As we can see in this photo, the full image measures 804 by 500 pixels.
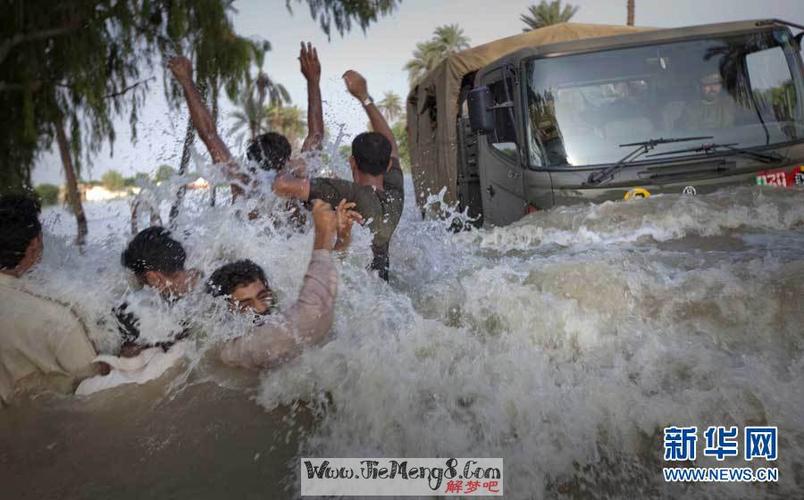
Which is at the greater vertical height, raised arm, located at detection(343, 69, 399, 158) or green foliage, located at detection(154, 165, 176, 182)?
raised arm, located at detection(343, 69, 399, 158)

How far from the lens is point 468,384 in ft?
8.91

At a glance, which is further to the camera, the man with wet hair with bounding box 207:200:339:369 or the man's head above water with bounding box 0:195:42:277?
the man's head above water with bounding box 0:195:42:277

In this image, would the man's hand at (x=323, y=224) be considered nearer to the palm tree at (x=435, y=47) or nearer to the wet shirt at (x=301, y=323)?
the wet shirt at (x=301, y=323)

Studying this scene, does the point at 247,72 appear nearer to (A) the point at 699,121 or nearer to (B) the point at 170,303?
(A) the point at 699,121

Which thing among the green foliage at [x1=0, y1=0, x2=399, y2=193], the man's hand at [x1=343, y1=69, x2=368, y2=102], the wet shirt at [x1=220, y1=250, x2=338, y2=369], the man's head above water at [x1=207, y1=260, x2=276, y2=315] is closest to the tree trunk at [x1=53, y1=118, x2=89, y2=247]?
the green foliage at [x1=0, y1=0, x2=399, y2=193]

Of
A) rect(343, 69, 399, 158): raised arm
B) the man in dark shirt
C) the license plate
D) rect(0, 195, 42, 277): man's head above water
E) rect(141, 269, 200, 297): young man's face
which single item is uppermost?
rect(343, 69, 399, 158): raised arm

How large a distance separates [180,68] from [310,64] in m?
0.87

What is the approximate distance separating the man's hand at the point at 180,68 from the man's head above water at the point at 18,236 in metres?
1.02

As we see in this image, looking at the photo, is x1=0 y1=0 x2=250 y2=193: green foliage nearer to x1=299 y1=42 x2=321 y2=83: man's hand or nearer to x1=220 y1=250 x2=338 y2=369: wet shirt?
x1=299 y1=42 x2=321 y2=83: man's hand

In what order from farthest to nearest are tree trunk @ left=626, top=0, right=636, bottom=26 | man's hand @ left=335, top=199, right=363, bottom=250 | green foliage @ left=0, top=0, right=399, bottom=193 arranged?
tree trunk @ left=626, top=0, right=636, bottom=26
green foliage @ left=0, top=0, right=399, bottom=193
man's hand @ left=335, top=199, right=363, bottom=250

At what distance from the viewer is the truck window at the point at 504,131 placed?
18.5 ft

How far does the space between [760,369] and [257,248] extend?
8.75ft

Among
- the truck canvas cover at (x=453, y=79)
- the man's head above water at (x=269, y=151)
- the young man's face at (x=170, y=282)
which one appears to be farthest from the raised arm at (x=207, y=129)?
the truck canvas cover at (x=453, y=79)

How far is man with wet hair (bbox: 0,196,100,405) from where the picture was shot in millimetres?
2938
